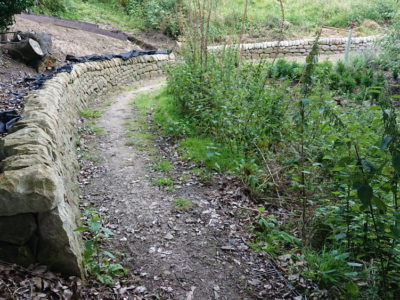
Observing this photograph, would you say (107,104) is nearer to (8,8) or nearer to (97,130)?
(97,130)

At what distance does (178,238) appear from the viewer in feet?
12.1

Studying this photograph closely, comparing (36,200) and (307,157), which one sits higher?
(36,200)

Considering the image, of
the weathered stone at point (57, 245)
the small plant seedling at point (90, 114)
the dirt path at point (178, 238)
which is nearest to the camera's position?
the weathered stone at point (57, 245)

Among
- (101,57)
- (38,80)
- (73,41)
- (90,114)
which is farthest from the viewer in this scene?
(73,41)

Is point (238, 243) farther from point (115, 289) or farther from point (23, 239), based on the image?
point (23, 239)

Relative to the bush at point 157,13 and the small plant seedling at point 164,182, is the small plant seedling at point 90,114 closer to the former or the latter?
the small plant seedling at point 164,182

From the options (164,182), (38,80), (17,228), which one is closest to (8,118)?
(164,182)

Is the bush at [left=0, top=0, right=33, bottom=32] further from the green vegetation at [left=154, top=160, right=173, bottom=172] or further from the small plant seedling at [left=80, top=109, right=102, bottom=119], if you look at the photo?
the green vegetation at [left=154, top=160, right=173, bottom=172]

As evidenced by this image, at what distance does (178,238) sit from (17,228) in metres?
1.55

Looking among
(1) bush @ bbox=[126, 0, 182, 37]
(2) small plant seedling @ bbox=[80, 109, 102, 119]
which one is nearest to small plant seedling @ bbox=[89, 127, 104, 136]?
(2) small plant seedling @ bbox=[80, 109, 102, 119]

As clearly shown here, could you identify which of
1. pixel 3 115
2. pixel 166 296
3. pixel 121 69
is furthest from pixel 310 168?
pixel 121 69

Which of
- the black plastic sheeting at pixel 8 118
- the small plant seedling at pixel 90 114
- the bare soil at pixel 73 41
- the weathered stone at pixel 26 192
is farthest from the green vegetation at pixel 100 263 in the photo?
the bare soil at pixel 73 41

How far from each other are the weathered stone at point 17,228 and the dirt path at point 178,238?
932 mm

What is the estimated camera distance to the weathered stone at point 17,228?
258 centimetres
